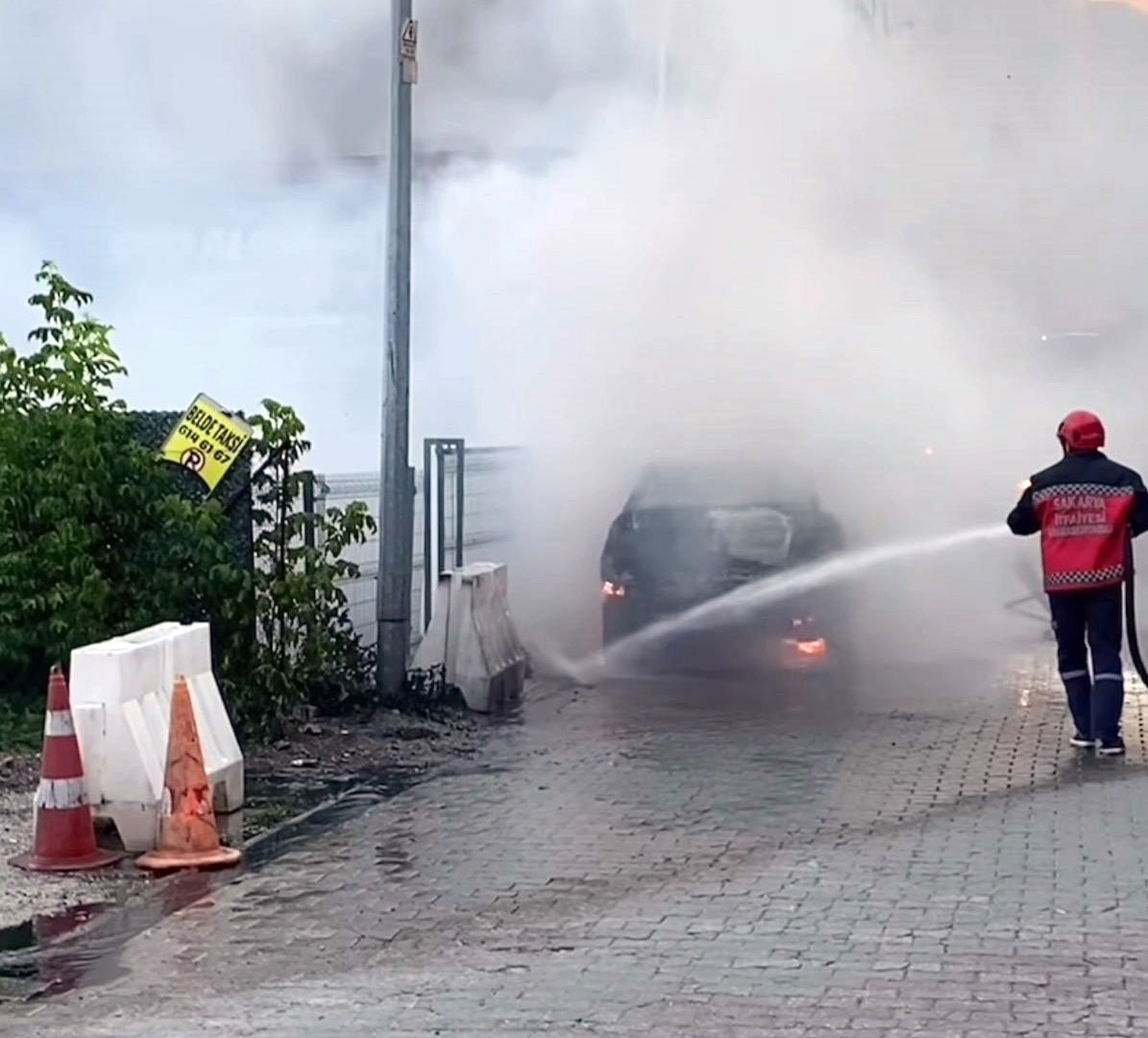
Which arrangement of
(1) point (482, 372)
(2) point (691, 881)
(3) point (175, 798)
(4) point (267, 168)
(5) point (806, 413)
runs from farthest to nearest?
1. (4) point (267, 168)
2. (1) point (482, 372)
3. (5) point (806, 413)
4. (3) point (175, 798)
5. (2) point (691, 881)

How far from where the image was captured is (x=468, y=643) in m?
10.9

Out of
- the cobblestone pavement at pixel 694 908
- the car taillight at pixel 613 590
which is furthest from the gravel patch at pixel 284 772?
Result: the car taillight at pixel 613 590

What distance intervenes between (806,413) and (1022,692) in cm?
412

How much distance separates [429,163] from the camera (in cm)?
1777

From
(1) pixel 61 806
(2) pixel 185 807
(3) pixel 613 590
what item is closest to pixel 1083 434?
(3) pixel 613 590

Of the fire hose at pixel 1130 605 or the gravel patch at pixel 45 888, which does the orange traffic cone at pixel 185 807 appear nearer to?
the gravel patch at pixel 45 888

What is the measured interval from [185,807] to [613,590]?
599 centimetres

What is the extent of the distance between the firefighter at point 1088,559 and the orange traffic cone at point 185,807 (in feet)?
14.1

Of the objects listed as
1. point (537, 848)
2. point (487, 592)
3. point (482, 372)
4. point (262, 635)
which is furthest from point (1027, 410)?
point (537, 848)

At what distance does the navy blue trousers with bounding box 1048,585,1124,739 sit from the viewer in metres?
9.15

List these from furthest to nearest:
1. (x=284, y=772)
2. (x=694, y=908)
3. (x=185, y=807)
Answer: (x=284, y=772) < (x=185, y=807) < (x=694, y=908)

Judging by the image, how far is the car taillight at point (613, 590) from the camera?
12891mm

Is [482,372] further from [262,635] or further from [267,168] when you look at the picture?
[262,635]

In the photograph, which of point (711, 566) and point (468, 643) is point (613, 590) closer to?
point (711, 566)
